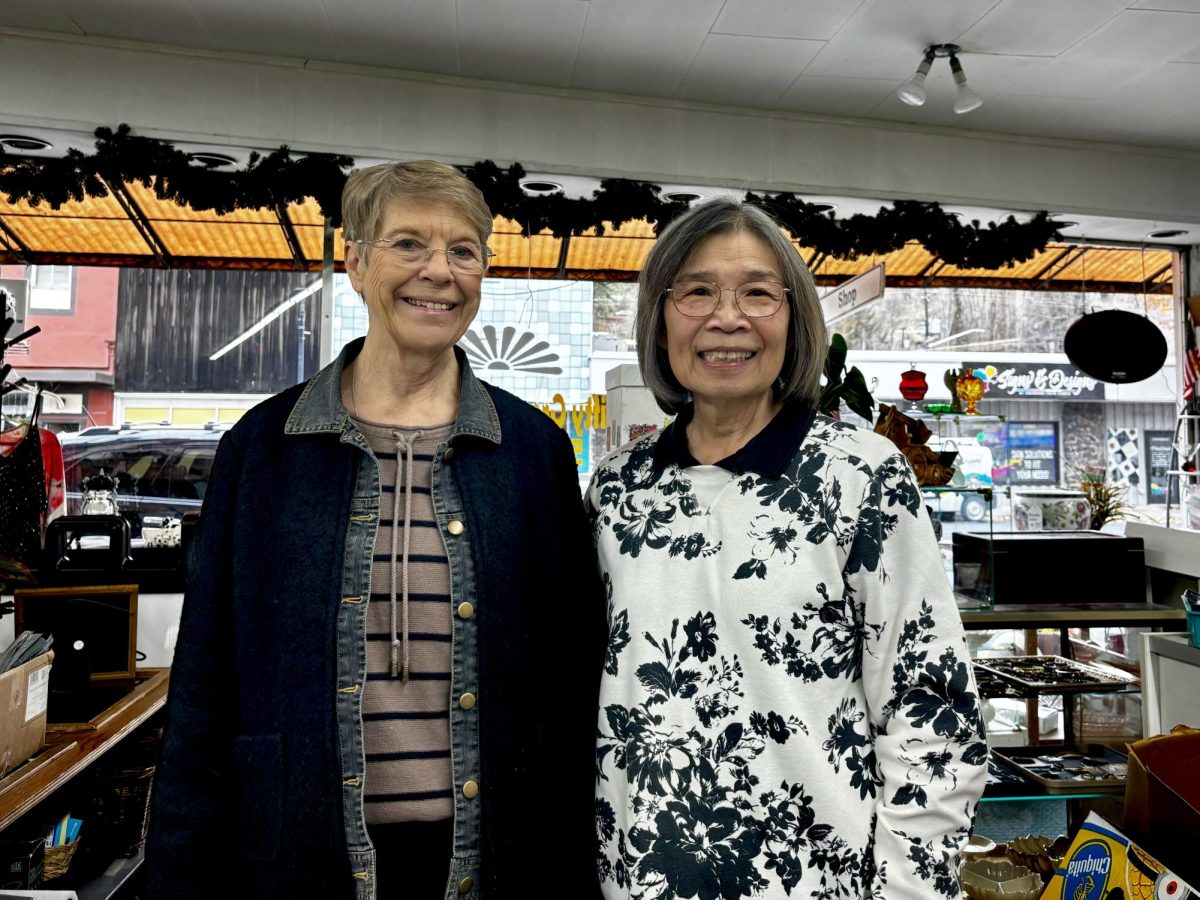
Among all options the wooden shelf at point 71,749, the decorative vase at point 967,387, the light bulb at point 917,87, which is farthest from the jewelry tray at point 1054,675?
the wooden shelf at point 71,749

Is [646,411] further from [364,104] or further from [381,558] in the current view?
[381,558]

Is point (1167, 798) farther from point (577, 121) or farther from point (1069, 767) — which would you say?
point (577, 121)

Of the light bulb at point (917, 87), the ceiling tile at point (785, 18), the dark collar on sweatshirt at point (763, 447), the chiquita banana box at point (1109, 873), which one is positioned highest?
the ceiling tile at point (785, 18)

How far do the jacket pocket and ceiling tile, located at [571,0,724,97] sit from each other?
10.8 ft

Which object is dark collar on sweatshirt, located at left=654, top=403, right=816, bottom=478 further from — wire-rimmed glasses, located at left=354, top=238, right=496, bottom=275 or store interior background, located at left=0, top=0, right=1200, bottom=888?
store interior background, located at left=0, top=0, right=1200, bottom=888

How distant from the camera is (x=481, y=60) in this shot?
13.6 ft

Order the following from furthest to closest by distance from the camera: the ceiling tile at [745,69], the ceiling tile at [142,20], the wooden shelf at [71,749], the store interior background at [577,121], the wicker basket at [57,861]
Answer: the ceiling tile at [745,69] → the store interior background at [577,121] → the ceiling tile at [142,20] → the wicker basket at [57,861] → the wooden shelf at [71,749]

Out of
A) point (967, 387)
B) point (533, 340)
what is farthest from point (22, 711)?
point (533, 340)

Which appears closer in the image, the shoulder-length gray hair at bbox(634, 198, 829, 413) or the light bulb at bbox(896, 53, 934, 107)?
the shoulder-length gray hair at bbox(634, 198, 829, 413)

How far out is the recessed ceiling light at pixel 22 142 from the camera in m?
4.04

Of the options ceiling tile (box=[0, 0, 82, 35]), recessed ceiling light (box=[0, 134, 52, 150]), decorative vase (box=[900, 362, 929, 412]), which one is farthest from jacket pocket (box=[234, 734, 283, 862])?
recessed ceiling light (box=[0, 134, 52, 150])

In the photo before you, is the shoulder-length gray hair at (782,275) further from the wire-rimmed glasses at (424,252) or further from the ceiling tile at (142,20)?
the ceiling tile at (142,20)

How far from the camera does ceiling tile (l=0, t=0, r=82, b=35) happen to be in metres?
3.69

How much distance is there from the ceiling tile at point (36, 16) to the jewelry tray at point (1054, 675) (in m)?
4.72
